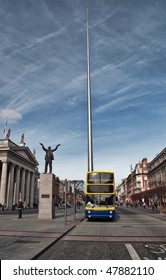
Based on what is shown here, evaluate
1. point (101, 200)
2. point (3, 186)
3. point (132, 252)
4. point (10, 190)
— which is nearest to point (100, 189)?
point (101, 200)

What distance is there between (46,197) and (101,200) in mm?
5996

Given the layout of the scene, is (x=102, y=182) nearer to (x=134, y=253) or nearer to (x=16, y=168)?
(x=134, y=253)

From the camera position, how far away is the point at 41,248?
356 inches

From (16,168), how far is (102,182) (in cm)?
5519

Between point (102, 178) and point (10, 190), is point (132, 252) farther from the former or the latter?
point (10, 190)

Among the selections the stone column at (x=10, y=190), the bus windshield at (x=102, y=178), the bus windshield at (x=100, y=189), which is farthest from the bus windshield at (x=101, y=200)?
the stone column at (x=10, y=190)

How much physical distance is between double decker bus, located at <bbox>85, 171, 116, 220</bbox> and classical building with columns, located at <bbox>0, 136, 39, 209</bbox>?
43.3 m

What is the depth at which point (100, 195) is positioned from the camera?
23.2 metres

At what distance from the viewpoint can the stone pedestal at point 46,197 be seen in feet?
84.7

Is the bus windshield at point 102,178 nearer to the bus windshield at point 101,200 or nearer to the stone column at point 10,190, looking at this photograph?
the bus windshield at point 101,200

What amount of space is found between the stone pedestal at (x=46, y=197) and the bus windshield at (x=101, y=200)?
463cm

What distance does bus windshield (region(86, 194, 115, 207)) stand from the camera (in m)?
23.2

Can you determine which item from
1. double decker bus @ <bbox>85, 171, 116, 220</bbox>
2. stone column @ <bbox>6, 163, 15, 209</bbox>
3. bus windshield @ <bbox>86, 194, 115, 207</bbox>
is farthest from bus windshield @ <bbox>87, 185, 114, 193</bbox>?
stone column @ <bbox>6, 163, 15, 209</bbox>

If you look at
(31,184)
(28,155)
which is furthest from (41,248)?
(31,184)
